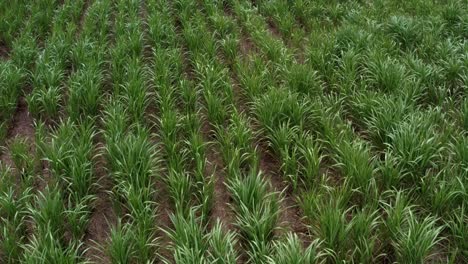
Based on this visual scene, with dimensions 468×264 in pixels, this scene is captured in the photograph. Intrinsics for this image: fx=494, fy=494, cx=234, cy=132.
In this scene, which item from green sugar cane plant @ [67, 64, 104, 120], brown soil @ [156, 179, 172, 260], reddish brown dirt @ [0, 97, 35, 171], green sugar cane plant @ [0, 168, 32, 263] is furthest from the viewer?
green sugar cane plant @ [67, 64, 104, 120]

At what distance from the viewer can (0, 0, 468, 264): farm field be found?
284 cm

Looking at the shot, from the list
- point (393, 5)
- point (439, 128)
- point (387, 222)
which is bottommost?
point (393, 5)

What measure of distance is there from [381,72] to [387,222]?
193 cm

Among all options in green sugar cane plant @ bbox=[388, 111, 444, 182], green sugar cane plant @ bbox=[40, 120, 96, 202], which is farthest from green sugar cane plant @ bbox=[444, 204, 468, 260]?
green sugar cane plant @ bbox=[40, 120, 96, 202]

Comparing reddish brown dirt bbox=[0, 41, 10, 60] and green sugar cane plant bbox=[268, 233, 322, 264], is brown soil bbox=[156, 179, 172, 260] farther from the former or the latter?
reddish brown dirt bbox=[0, 41, 10, 60]

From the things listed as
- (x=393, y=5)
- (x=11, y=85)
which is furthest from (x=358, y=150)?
(x=393, y=5)

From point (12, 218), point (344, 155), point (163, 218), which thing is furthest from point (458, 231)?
point (12, 218)

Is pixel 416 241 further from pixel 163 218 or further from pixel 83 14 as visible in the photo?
pixel 83 14

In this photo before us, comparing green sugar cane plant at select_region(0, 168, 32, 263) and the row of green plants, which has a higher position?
green sugar cane plant at select_region(0, 168, 32, 263)

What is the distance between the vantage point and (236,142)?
3701 mm

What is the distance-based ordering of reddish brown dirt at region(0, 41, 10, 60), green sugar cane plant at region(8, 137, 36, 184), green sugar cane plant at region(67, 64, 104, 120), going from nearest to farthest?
green sugar cane plant at region(8, 137, 36, 184) < green sugar cane plant at region(67, 64, 104, 120) < reddish brown dirt at region(0, 41, 10, 60)

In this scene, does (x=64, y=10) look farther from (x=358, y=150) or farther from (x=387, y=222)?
(x=387, y=222)

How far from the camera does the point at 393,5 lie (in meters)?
6.33

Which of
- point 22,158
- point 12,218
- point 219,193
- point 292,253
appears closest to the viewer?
point 292,253
